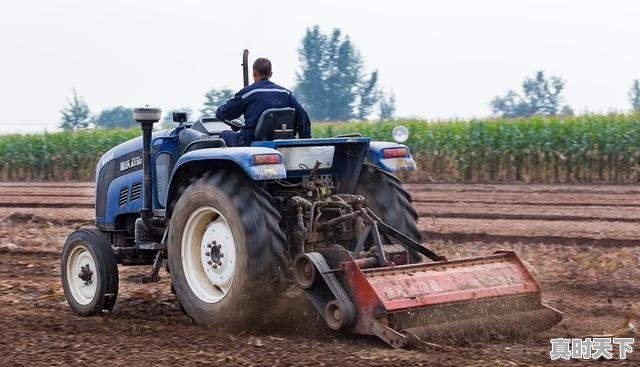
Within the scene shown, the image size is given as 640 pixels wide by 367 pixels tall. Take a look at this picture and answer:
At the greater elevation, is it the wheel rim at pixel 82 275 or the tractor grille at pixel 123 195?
the tractor grille at pixel 123 195

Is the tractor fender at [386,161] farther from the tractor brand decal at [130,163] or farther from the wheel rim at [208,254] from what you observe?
the tractor brand decal at [130,163]

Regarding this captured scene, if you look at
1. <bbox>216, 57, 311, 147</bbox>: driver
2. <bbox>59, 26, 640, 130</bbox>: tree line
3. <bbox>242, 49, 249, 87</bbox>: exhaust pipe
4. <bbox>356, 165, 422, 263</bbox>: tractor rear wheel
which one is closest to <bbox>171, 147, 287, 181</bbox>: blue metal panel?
<bbox>216, 57, 311, 147</bbox>: driver

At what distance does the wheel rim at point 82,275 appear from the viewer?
7.48 meters

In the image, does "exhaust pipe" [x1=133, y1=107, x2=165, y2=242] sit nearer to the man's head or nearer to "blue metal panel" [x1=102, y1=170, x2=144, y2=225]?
"blue metal panel" [x1=102, y1=170, x2=144, y2=225]

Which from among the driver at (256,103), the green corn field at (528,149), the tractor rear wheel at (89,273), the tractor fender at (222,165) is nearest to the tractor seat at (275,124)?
the driver at (256,103)

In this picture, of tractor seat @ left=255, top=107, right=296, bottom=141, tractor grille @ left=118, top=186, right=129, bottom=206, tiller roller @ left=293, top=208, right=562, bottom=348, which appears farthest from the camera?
tractor grille @ left=118, top=186, right=129, bottom=206

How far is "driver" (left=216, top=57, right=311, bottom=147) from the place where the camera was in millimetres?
7027

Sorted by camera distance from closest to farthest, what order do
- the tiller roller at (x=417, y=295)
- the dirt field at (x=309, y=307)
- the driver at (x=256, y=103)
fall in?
the dirt field at (x=309, y=307) < the tiller roller at (x=417, y=295) < the driver at (x=256, y=103)

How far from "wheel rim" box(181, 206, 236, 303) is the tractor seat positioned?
2.17 ft

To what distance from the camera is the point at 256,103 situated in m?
7.02

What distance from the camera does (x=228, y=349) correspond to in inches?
234

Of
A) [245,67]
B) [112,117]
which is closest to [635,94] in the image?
[112,117]

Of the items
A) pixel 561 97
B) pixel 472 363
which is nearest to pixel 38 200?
pixel 472 363

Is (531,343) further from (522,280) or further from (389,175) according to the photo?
(389,175)
